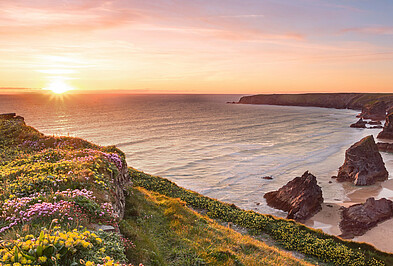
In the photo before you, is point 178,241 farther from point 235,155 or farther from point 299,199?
point 235,155

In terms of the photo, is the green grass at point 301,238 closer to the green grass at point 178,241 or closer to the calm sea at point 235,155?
the green grass at point 178,241

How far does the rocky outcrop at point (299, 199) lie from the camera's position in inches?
1225

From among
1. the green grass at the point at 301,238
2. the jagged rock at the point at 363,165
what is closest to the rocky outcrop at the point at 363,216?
the green grass at the point at 301,238

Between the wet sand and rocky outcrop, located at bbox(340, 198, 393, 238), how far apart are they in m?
0.51

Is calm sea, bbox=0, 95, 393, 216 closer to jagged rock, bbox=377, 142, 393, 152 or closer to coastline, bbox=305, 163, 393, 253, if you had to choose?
coastline, bbox=305, 163, 393, 253

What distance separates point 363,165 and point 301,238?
3220 cm

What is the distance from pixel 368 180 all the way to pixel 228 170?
2498 centimetres

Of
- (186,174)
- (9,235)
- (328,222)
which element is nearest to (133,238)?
(9,235)

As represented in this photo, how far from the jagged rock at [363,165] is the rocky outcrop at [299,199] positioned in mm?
14347

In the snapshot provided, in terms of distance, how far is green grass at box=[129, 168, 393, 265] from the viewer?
1808 centimetres

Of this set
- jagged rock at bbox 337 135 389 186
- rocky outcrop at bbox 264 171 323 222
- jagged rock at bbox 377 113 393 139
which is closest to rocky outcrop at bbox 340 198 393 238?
rocky outcrop at bbox 264 171 323 222

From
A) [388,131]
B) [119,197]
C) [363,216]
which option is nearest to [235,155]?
[363,216]

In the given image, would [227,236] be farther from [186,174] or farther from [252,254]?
[186,174]

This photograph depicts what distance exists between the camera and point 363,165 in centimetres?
4381
